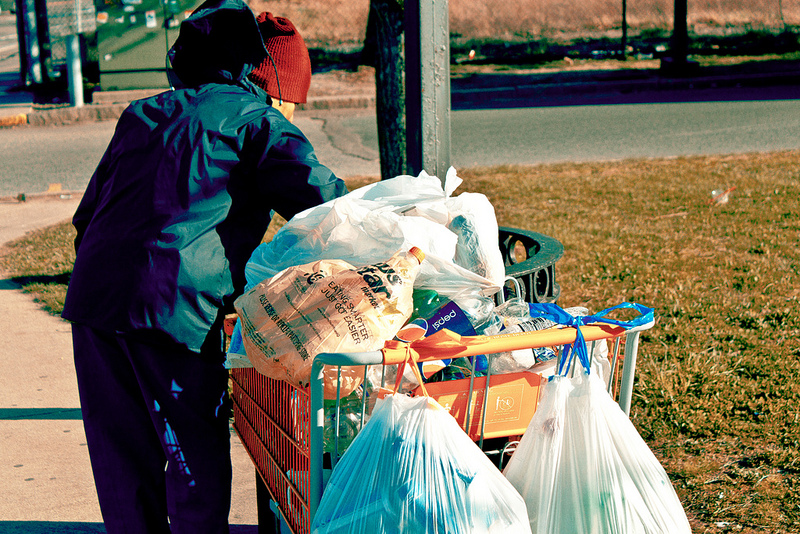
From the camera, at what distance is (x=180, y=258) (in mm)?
2039

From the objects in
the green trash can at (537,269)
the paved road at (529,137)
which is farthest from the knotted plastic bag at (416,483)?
the paved road at (529,137)

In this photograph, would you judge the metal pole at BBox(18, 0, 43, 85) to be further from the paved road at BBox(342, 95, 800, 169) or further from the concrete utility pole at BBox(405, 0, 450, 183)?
the concrete utility pole at BBox(405, 0, 450, 183)

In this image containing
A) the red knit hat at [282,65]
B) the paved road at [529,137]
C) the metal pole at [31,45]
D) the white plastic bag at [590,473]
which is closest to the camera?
the white plastic bag at [590,473]

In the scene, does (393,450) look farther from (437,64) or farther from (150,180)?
(437,64)

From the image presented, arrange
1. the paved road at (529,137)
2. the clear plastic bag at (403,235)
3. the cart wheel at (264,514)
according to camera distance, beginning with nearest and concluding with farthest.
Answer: the clear plastic bag at (403,235), the cart wheel at (264,514), the paved road at (529,137)

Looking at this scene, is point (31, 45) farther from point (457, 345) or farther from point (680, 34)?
point (457, 345)

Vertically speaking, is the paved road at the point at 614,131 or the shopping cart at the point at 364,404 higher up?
the paved road at the point at 614,131

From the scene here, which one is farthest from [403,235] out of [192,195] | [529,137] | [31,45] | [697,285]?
[31,45]

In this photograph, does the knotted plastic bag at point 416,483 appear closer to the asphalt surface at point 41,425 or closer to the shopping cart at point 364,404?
the shopping cart at point 364,404

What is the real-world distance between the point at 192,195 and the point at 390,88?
243 centimetres

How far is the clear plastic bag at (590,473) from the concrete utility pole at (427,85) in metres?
1.32

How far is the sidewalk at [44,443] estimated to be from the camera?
9.91 feet

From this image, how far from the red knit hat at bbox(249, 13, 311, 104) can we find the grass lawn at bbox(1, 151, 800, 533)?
2.00 meters

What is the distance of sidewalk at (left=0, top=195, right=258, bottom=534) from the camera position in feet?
9.91
